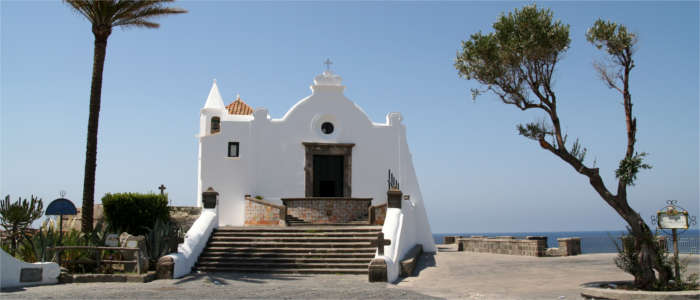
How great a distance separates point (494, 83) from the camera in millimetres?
12180

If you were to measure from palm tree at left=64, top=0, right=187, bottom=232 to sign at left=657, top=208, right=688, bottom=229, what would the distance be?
45.0 feet

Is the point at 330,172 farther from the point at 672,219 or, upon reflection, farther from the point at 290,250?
the point at 672,219

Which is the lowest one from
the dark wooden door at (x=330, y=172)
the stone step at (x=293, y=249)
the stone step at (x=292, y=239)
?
the stone step at (x=293, y=249)

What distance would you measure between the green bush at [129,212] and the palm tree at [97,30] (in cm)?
217

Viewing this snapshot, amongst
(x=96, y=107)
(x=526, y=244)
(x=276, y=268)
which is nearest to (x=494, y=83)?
(x=276, y=268)

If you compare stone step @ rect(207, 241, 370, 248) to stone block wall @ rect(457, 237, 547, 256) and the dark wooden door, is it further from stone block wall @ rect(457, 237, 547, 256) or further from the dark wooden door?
stone block wall @ rect(457, 237, 547, 256)

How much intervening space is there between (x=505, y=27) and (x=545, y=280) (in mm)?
5674

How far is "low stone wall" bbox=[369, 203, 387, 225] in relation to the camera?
18.8 m

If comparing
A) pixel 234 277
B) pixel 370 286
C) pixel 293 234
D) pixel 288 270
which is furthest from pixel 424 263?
pixel 234 277

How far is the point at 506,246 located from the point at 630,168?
466 inches

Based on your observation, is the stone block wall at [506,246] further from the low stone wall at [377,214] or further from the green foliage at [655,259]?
the green foliage at [655,259]

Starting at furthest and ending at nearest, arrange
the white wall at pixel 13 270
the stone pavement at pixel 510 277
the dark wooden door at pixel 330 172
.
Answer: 1. the dark wooden door at pixel 330 172
2. the white wall at pixel 13 270
3. the stone pavement at pixel 510 277

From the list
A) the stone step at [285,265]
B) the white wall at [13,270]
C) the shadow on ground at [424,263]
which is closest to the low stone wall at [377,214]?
the shadow on ground at [424,263]

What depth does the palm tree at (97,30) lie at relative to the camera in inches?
606
